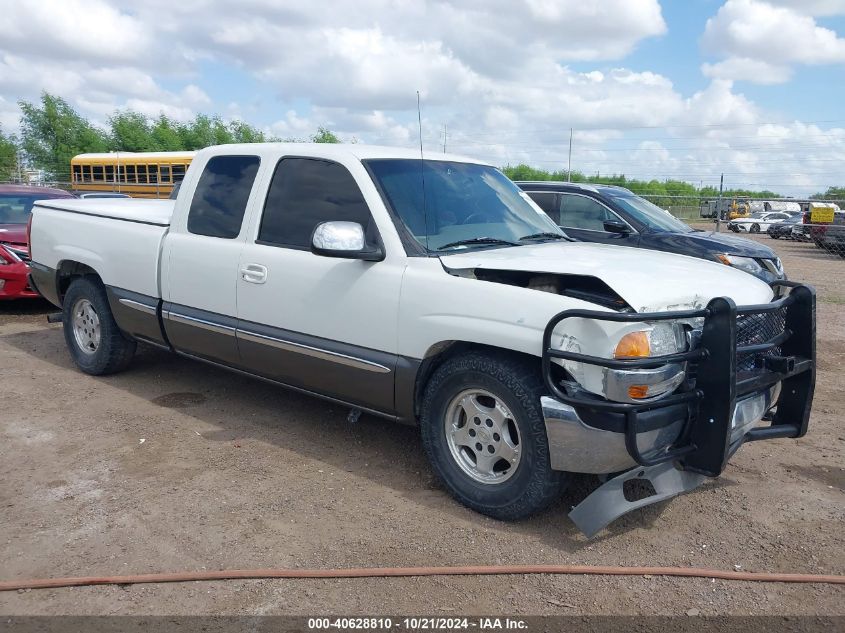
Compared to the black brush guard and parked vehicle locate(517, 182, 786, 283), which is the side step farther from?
parked vehicle locate(517, 182, 786, 283)

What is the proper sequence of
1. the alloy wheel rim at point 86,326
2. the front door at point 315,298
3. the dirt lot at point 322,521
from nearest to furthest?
the dirt lot at point 322,521 → the front door at point 315,298 → the alloy wheel rim at point 86,326

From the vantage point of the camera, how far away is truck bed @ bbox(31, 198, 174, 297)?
5605mm

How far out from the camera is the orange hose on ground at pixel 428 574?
10.5 ft

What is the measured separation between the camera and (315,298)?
4.43 metres

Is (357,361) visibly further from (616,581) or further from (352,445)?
(616,581)

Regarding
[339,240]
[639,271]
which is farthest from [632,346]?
[339,240]

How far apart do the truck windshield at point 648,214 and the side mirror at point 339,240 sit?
5.72 m

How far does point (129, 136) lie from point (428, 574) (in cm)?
5030

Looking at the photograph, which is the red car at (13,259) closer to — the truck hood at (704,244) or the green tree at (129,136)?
the truck hood at (704,244)

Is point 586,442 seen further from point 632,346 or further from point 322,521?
point 322,521

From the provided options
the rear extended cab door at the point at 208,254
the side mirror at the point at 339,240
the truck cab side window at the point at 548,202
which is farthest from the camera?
the truck cab side window at the point at 548,202

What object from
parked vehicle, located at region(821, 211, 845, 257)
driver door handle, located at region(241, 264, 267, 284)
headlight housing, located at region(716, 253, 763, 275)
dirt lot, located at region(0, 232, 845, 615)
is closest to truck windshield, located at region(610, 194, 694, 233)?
headlight housing, located at region(716, 253, 763, 275)

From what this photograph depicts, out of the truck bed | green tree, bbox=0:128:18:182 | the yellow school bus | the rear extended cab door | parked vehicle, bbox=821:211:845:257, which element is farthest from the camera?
green tree, bbox=0:128:18:182

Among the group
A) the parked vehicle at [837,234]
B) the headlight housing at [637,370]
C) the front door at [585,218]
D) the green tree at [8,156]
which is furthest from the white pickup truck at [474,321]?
the green tree at [8,156]
